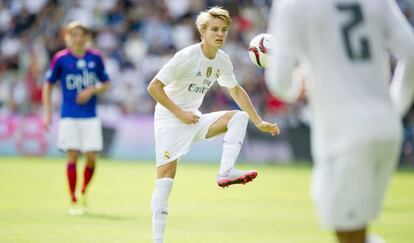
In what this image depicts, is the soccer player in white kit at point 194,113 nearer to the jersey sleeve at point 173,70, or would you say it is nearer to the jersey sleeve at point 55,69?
the jersey sleeve at point 173,70

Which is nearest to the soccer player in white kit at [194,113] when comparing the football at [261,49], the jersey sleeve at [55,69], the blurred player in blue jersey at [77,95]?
the football at [261,49]

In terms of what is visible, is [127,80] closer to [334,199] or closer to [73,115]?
[73,115]

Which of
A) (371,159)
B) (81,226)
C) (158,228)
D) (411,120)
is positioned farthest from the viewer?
(411,120)

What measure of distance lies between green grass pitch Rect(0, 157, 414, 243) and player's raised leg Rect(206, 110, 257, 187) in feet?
4.50

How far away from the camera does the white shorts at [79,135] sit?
13.9 metres

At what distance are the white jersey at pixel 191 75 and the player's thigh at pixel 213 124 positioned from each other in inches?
7.1

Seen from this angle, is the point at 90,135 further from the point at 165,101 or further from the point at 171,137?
the point at 165,101

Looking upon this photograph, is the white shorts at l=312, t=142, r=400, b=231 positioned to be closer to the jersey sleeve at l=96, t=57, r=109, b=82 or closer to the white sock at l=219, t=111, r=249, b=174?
the white sock at l=219, t=111, r=249, b=174

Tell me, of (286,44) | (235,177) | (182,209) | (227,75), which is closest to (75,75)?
(182,209)

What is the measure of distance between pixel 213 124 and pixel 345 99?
391 cm

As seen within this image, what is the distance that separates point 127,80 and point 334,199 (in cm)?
2193

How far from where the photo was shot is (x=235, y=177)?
8609 mm

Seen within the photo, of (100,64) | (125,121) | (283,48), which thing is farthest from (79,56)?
(125,121)

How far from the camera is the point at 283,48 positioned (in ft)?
17.4
